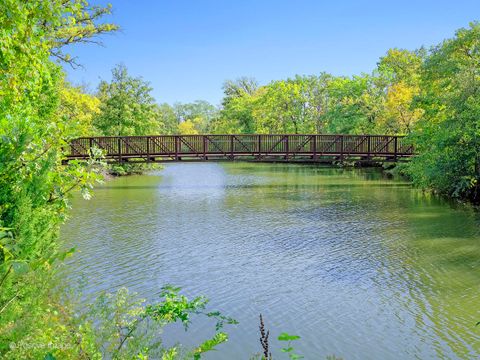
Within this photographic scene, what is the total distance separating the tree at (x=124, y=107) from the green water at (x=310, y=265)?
672 inches

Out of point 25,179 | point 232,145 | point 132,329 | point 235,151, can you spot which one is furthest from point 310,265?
point 232,145

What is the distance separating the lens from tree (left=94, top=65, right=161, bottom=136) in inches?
1544

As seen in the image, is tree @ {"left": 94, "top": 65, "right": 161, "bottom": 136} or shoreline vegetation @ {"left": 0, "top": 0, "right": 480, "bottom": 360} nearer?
shoreline vegetation @ {"left": 0, "top": 0, "right": 480, "bottom": 360}

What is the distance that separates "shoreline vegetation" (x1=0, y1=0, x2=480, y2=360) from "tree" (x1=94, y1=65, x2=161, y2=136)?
0.10 m

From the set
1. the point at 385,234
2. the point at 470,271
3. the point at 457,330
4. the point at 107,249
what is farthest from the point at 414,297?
the point at 107,249

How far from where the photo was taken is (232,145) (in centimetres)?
3212

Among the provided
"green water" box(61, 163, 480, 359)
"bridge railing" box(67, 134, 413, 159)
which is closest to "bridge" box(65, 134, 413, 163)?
"bridge railing" box(67, 134, 413, 159)

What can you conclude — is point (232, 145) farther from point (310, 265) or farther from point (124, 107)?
point (310, 265)

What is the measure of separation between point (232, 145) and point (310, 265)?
68.3 ft

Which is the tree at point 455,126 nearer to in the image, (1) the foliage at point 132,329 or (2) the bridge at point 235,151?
(2) the bridge at point 235,151

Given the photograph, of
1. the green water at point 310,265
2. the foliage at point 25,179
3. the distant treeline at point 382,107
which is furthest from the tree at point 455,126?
the foliage at point 25,179

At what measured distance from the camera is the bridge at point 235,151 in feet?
103

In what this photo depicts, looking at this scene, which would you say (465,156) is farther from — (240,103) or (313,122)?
→ (240,103)

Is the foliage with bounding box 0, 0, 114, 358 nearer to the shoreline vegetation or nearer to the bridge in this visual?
the shoreline vegetation
